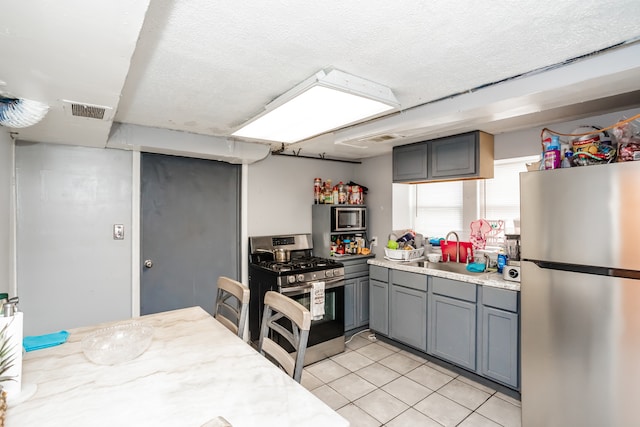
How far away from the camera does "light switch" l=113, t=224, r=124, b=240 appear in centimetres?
281

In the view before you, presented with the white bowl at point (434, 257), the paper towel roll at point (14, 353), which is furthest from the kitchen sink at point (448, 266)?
the paper towel roll at point (14, 353)

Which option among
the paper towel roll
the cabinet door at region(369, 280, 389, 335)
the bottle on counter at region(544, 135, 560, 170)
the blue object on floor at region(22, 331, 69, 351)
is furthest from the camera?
the cabinet door at region(369, 280, 389, 335)

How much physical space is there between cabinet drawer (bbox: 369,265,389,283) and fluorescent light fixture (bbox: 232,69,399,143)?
5.86 ft

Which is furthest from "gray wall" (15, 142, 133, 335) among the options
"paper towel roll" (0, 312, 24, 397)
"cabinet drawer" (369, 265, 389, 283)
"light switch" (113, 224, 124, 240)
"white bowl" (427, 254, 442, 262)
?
"white bowl" (427, 254, 442, 262)

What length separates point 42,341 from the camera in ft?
5.15

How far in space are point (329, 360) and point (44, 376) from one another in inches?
91.1

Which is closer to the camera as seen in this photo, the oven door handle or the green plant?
the green plant

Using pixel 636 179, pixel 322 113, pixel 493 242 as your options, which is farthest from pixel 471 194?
pixel 322 113

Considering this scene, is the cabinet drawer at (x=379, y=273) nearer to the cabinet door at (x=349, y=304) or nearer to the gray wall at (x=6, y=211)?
the cabinet door at (x=349, y=304)

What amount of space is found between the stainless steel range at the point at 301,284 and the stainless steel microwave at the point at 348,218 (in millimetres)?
471

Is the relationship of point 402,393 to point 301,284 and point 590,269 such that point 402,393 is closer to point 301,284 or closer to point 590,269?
point 301,284

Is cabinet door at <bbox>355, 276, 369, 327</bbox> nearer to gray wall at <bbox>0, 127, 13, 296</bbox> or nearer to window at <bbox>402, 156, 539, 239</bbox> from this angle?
window at <bbox>402, 156, 539, 239</bbox>

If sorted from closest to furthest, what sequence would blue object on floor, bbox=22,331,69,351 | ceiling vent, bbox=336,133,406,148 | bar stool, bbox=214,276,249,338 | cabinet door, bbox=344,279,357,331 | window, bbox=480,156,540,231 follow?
blue object on floor, bbox=22,331,69,351 → bar stool, bbox=214,276,249,338 → ceiling vent, bbox=336,133,406,148 → window, bbox=480,156,540,231 → cabinet door, bbox=344,279,357,331

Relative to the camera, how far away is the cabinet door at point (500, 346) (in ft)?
7.93
